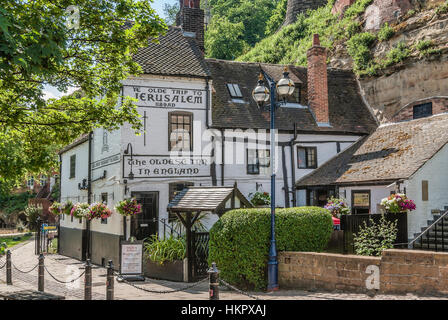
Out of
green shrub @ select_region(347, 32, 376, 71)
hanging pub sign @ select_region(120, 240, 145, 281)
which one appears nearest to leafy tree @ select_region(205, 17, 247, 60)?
green shrub @ select_region(347, 32, 376, 71)

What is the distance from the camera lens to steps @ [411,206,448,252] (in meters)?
15.3

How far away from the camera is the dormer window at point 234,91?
22.8 metres

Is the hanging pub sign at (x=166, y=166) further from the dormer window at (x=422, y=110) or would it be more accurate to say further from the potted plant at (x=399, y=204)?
the dormer window at (x=422, y=110)

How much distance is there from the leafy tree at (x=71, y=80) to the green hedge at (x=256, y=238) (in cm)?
407

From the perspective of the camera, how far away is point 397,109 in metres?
24.2

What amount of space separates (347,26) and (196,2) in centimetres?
1081

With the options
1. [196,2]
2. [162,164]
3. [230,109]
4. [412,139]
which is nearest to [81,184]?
[162,164]

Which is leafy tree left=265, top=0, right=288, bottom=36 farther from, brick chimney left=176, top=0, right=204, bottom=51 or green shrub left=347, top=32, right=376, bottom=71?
brick chimney left=176, top=0, right=204, bottom=51

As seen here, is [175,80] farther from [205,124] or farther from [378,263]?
[378,263]

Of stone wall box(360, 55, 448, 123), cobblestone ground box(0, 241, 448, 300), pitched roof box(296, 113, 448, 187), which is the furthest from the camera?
stone wall box(360, 55, 448, 123)

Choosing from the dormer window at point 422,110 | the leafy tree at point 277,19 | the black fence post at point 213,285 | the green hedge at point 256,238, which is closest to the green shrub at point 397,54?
the dormer window at point 422,110

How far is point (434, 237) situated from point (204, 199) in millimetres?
7793

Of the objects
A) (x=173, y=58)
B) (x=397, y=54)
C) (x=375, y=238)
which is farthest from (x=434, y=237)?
(x=173, y=58)

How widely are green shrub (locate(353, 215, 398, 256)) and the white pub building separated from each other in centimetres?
588
